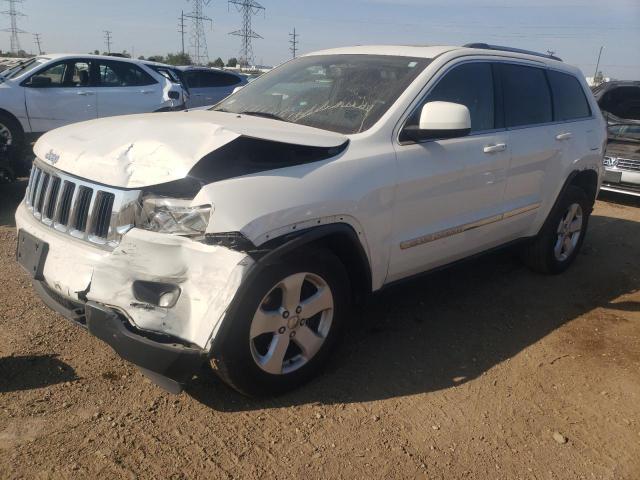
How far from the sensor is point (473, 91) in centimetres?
398

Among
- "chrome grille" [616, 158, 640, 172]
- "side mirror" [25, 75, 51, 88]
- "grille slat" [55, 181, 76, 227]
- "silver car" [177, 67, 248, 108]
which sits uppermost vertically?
"grille slat" [55, 181, 76, 227]

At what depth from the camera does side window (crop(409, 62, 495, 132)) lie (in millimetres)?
3688

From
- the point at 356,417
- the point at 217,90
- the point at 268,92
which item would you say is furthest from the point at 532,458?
the point at 217,90

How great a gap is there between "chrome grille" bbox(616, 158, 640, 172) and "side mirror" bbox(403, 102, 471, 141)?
6595 mm

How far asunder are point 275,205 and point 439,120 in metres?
1.18

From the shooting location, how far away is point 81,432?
2713 mm

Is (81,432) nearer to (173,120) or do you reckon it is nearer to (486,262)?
(173,120)

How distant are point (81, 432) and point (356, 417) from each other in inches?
52.6

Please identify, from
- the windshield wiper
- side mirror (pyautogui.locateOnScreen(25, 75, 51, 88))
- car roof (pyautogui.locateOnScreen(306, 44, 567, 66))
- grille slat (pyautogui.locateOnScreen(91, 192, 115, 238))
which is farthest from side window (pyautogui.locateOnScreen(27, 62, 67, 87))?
grille slat (pyautogui.locateOnScreen(91, 192, 115, 238))

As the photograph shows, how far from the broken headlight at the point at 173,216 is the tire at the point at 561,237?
11.0ft

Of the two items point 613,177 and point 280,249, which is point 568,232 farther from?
point 613,177

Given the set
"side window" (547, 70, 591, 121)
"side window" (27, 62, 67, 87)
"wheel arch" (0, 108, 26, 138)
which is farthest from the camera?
"side window" (27, 62, 67, 87)

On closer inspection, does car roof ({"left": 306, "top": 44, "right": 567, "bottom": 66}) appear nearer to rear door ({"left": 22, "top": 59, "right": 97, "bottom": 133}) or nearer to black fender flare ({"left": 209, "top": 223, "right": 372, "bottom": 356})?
black fender flare ({"left": 209, "top": 223, "right": 372, "bottom": 356})

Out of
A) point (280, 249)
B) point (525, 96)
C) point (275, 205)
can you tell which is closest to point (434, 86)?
point (525, 96)
